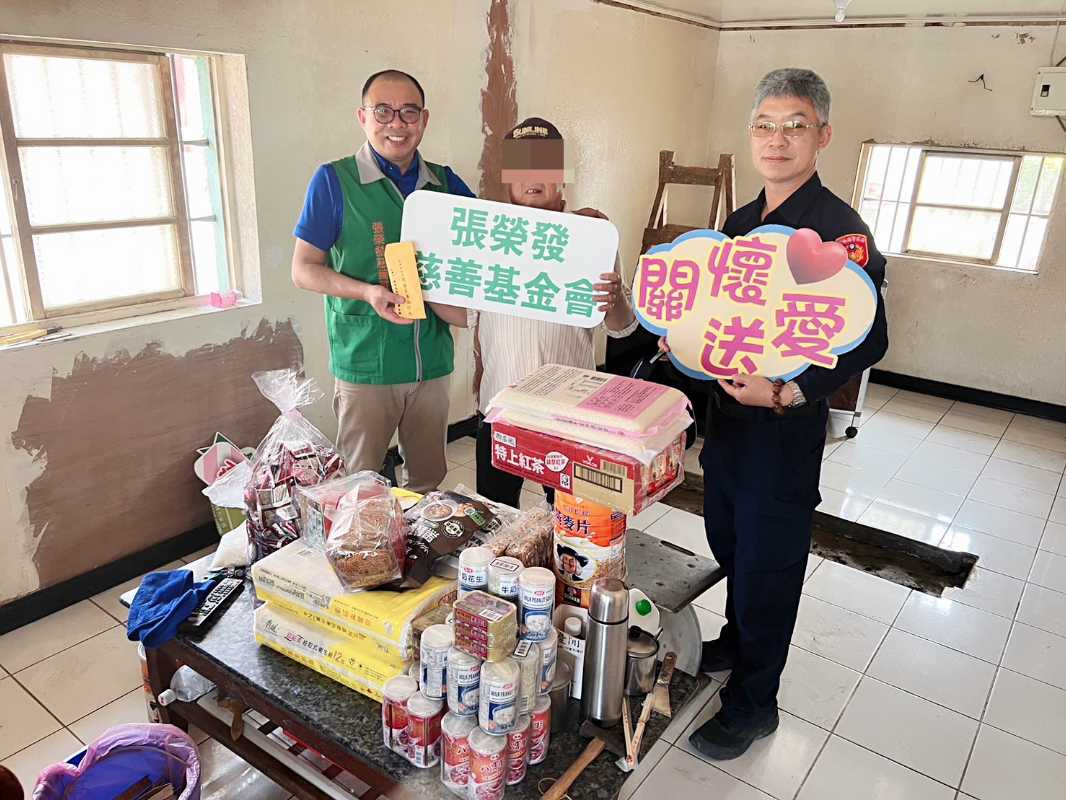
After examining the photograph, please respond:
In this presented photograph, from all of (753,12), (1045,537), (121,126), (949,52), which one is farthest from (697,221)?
(121,126)

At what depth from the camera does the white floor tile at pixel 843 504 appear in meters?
3.44

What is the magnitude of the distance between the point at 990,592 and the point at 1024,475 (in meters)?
1.38

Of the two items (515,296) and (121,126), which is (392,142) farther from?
(121,126)

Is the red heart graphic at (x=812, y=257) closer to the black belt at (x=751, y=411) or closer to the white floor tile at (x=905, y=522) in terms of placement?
the black belt at (x=751, y=411)

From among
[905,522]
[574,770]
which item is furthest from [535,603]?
[905,522]

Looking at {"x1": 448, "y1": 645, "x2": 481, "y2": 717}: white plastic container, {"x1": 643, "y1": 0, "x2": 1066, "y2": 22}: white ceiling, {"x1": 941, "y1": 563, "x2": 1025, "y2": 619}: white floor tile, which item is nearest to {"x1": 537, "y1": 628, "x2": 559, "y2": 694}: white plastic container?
{"x1": 448, "y1": 645, "x2": 481, "y2": 717}: white plastic container

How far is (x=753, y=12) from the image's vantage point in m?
5.23

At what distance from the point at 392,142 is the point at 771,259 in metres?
1.14

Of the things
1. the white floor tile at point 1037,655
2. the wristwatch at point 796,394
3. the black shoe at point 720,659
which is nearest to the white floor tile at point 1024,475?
the white floor tile at point 1037,655

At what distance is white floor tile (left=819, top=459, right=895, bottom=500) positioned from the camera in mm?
3701

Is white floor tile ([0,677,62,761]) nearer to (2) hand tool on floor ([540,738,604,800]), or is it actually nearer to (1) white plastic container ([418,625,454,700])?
(1) white plastic container ([418,625,454,700])

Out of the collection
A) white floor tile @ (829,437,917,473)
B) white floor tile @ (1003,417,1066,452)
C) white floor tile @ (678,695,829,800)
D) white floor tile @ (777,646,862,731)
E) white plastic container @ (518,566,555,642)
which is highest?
white plastic container @ (518,566,555,642)

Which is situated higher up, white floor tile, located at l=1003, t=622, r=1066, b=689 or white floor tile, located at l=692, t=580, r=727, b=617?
white floor tile, located at l=692, t=580, r=727, b=617

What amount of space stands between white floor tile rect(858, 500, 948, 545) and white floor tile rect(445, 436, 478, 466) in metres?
1.88
